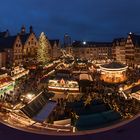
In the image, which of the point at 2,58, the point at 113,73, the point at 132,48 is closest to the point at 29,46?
the point at 2,58

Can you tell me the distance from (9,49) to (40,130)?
711 inches

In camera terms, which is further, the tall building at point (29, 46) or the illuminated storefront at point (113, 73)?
the illuminated storefront at point (113, 73)

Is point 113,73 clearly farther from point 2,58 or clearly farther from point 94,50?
point 94,50

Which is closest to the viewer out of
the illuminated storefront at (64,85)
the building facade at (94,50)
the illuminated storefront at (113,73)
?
the illuminated storefront at (64,85)

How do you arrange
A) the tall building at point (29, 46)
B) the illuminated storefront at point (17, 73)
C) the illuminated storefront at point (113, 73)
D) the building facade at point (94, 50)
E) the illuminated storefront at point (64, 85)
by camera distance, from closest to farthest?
the illuminated storefront at point (64, 85) → the illuminated storefront at point (17, 73) → the tall building at point (29, 46) → the illuminated storefront at point (113, 73) → the building facade at point (94, 50)

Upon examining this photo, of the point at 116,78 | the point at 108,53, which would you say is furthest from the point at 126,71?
the point at 108,53

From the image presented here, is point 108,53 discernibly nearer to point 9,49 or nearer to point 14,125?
point 9,49

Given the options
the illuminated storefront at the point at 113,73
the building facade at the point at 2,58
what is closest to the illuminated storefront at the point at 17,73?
the building facade at the point at 2,58

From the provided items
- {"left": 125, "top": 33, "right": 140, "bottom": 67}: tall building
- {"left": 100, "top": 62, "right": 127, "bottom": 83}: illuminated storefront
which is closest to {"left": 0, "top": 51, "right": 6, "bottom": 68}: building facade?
{"left": 100, "top": 62, "right": 127, "bottom": 83}: illuminated storefront

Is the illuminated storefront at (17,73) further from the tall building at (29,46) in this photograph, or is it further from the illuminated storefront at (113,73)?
the illuminated storefront at (113,73)

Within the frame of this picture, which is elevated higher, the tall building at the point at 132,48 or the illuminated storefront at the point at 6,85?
the tall building at the point at 132,48

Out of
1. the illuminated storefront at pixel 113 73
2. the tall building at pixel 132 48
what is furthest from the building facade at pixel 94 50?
the illuminated storefront at pixel 113 73

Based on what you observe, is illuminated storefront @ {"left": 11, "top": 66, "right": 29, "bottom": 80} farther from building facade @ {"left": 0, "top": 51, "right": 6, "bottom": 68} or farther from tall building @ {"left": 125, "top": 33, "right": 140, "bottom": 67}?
tall building @ {"left": 125, "top": 33, "right": 140, "bottom": 67}

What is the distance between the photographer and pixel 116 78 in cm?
1434
